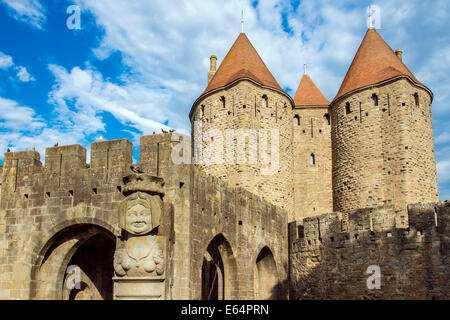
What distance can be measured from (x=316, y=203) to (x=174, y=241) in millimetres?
13797

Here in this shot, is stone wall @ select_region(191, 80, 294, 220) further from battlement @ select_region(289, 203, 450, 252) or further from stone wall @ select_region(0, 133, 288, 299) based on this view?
stone wall @ select_region(0, 133, 288, 299)

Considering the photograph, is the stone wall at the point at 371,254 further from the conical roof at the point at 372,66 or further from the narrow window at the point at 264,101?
the conical roof at the point at 372,66

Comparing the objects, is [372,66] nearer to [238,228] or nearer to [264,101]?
[264,101]

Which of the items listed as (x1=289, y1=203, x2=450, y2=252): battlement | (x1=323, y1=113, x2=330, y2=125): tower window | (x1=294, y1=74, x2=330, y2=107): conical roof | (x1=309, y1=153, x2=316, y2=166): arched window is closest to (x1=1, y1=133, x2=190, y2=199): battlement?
(x1=289, y1=203, x2=450, y2=252): battlement

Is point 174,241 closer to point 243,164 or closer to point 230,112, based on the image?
point 243,164

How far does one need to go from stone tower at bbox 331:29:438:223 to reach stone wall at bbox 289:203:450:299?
16.4 feet

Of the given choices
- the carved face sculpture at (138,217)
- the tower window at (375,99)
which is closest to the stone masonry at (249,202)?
the carved face sculpture at (138,217)

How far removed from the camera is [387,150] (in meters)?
21.5

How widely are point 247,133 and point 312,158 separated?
4379 mm

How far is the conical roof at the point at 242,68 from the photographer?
2286 centimetres

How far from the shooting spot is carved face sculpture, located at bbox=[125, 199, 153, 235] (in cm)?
870

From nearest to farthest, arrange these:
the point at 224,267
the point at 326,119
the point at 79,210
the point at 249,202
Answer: the point at 79,210, the point at 224,267, the point at 249,202, the point at 326,119

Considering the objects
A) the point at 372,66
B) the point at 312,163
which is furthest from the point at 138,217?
the point at 372,66
